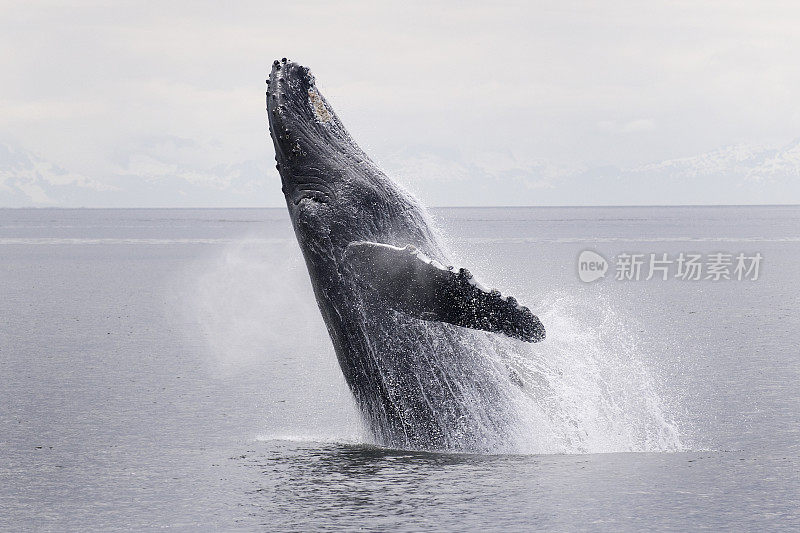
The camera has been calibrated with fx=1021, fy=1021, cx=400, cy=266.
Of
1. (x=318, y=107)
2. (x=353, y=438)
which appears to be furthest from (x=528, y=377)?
(x=318, y=107)

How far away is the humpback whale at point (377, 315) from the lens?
10.0 metres

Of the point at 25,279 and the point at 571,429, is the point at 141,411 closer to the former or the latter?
the point at 571,429

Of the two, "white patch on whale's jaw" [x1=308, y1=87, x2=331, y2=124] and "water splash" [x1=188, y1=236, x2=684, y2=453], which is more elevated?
"white patch on whale's jaw" [x1=308, y1=87, x2=331, y2=124]

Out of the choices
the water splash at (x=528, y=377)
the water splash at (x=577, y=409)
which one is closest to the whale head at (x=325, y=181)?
the water splash at (x=528, y=377)

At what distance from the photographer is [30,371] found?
17.3 m

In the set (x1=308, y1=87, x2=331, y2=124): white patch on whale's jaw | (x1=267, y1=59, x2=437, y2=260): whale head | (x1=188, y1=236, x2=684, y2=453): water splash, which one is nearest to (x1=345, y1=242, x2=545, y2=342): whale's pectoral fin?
(x1=267, y1=59, x2=437, y2=260): whale head

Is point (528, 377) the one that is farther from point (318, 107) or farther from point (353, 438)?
point (318, 107)

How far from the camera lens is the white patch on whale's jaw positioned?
34.9ft

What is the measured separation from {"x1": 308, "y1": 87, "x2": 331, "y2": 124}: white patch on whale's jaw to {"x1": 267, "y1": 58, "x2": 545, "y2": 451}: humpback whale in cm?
1

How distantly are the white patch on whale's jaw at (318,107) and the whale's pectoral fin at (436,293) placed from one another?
1894mm

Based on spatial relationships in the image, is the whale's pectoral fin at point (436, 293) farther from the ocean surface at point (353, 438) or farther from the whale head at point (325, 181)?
the ocean surface at point (353, 438)

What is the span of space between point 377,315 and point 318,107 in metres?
2.33

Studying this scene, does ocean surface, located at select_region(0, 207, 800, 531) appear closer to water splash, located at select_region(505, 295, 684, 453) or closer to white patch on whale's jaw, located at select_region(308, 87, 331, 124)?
water splash, located at select_region(505, 295, 684, 453)

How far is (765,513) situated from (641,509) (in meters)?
1.03
